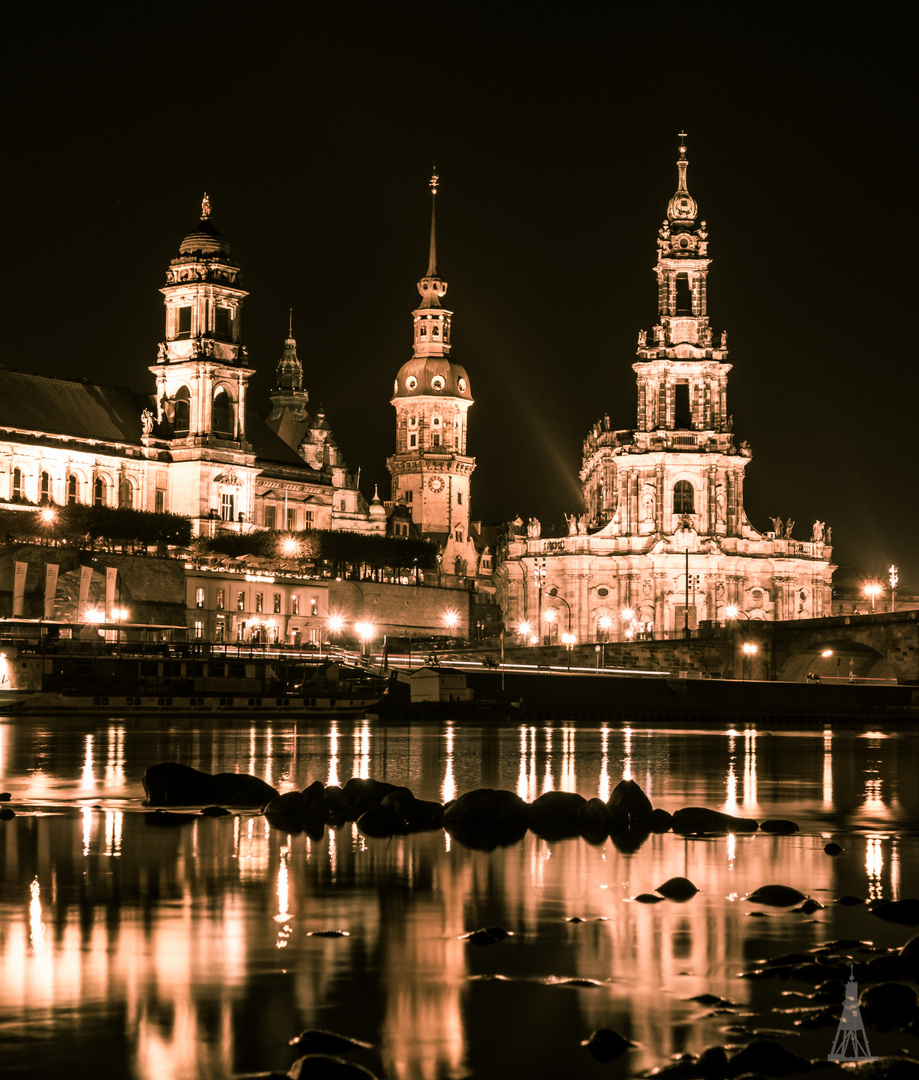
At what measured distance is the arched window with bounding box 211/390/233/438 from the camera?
13012 centimetres

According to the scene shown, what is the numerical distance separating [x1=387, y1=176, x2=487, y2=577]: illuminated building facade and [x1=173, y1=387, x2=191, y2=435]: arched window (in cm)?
4625

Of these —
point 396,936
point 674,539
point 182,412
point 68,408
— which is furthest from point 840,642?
point 396,936

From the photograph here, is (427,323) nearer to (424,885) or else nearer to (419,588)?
(419,588)

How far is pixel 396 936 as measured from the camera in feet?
70.1

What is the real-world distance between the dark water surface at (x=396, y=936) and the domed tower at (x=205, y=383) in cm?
8776

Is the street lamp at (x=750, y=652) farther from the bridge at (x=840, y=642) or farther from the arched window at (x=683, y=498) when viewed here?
the arched window at (x=683, y=498)

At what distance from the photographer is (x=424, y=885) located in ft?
83.4

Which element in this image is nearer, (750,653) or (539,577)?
(750,653)

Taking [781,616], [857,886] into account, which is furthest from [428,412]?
[857,886]

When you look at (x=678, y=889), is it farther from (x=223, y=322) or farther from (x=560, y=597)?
(x=560, y=597)

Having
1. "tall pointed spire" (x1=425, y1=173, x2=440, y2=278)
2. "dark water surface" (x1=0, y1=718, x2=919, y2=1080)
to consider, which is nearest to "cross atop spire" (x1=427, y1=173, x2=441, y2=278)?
"tall pointed spire" (x1=425, y1=173, x2=440, y2=278)

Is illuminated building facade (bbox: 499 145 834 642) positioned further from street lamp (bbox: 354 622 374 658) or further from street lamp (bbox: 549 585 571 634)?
street lamp (bbox: 354 622 374 658)

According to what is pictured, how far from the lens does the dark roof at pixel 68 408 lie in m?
123

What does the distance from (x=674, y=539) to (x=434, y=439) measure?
4872 cm
